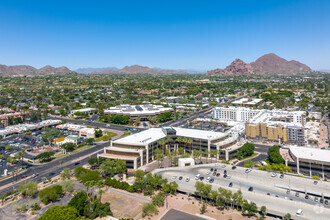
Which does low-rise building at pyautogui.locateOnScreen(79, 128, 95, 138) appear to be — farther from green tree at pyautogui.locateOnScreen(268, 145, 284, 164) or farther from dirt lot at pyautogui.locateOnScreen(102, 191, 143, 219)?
green tree at pyautogui.locateOnScreen(268, 145, 284, 164)

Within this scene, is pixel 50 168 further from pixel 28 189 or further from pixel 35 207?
pixel 35 207

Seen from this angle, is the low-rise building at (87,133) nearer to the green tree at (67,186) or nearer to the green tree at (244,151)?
the green tree at (67,186)

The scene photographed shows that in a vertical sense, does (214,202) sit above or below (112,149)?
below

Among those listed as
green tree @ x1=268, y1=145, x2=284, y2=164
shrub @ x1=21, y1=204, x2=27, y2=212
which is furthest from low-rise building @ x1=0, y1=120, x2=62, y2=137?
green tree @ x1=268, y1=145, x2=284, y2=164

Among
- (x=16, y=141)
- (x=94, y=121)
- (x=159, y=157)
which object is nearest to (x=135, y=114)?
(x=94, y=121)

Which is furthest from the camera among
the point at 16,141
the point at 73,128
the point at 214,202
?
the point at 73,128

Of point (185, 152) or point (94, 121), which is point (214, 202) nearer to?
point (185, 152)

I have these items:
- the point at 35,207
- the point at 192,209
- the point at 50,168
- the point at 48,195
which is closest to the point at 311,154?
the point at 192,209
